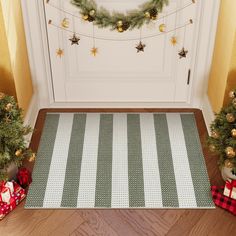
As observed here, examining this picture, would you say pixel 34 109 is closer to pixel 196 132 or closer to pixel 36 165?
pixel 36 165

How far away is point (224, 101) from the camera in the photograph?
297 cm

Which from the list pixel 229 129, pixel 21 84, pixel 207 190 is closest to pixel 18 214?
pixel 21 84

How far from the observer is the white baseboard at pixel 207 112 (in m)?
3.23

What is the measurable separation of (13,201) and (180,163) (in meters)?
1.11

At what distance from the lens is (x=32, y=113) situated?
3299mm

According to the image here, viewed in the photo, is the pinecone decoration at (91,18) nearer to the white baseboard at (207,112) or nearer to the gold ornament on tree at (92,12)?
the gold ornament on tree at (92,12)

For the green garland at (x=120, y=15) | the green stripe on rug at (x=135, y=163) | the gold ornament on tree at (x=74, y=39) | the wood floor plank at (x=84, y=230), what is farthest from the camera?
the gold ornament on tree at (x=74, y=39)

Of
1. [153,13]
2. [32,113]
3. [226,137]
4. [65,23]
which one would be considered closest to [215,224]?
[226,137]

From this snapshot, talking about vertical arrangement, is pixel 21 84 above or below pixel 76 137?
above

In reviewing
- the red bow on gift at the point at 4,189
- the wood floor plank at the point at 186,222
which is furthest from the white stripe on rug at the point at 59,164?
the wood floor plank at the point at 186,222

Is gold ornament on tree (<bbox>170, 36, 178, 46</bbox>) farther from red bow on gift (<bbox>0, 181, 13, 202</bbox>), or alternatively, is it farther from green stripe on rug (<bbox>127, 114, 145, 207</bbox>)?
red bow on gift (<bbox>0, 181, 13, 202</bbox>)

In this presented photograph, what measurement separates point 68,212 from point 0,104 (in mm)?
754

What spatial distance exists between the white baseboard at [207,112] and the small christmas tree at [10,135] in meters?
1.35

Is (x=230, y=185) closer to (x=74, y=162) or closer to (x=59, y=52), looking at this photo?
(x=74, y=162)
